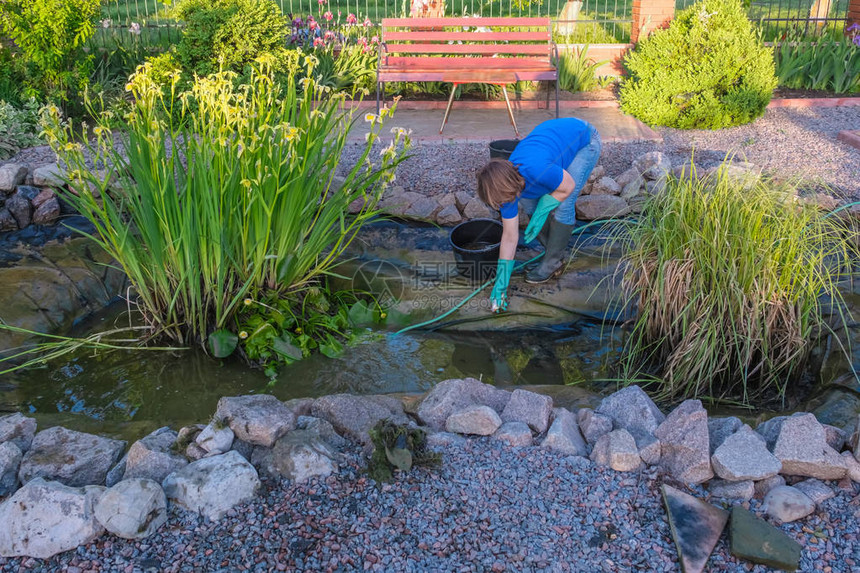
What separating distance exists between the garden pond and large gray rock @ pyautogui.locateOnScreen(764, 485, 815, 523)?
2.47ft

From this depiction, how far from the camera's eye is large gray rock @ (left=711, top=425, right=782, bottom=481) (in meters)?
2.12

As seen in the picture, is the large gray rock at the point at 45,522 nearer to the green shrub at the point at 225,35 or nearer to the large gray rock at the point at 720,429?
the large gray rock at the point at 720,429

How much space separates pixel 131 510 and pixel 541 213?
2.47 metres

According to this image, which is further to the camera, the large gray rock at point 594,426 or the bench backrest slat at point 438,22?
the bench backrest slat at point 438,22

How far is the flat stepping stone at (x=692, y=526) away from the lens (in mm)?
1873

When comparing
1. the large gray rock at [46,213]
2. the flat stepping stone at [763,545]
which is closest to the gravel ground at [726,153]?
the large gray rock at [46,213]

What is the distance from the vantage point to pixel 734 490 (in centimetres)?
213

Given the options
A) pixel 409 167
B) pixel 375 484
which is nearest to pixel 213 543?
pixel 375 484

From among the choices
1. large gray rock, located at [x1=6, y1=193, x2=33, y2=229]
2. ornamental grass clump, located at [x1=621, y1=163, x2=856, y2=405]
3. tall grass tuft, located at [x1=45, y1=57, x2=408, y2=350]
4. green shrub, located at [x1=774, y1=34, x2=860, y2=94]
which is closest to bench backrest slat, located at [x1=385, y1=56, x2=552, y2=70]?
green shrub, located at [x1=774, y1=34, x2=860, y2=94]

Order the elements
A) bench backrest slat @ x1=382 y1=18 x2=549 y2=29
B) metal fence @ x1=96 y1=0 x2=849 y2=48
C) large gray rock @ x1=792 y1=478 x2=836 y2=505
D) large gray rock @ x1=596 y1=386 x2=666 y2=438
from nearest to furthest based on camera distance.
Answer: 1. large gray rock @ x1=792 y1=478 x2=836 y2=505
2. large gray rock @ x1=596 y1=386 x2=666 y2=438
3. bench backrest slat @ x1=382 y1=18 x2=549 y2=29
4. metal fence @ x1=96 y1=0 x2=849 y2=48

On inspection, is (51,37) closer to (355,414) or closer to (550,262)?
(550,262)

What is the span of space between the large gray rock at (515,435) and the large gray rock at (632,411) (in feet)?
1.03

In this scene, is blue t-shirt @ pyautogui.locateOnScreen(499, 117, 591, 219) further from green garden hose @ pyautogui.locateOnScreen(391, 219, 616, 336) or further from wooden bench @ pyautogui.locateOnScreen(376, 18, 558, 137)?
wooden bench @ pyautogui.locateOnScreen(376, 18, 558, 137)

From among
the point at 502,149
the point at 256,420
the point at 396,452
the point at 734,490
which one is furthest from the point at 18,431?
the point at 502,149
